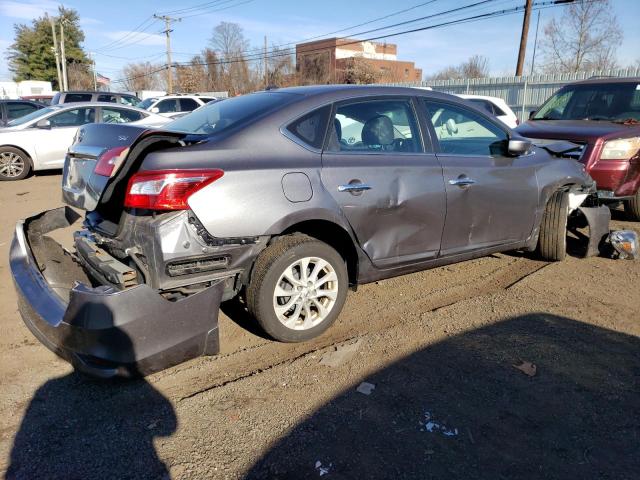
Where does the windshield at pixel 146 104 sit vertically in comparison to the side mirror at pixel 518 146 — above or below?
above

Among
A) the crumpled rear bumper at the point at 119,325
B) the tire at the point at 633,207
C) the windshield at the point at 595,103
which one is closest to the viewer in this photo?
the crumpled rear bumper at the point at 119,325

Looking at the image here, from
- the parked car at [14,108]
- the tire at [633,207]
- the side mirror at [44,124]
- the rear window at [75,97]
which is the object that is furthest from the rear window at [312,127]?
the rear window at [75,97]

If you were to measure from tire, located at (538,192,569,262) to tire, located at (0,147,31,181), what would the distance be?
10.1 m

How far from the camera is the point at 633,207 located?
22.0 ft

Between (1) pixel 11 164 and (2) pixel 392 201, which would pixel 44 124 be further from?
(2) pixel 392 201

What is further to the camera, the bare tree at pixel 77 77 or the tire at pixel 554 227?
the bare tree at pixel 77 77

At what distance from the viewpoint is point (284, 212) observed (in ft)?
10.2

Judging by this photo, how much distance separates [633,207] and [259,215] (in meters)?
5.92

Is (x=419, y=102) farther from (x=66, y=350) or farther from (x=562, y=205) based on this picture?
(x=66, y=350)

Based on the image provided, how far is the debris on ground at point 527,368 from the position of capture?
313 cm

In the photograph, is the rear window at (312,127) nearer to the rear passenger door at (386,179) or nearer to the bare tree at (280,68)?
the rear passenger door at (386,179)

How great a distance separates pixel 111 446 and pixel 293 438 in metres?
0.91

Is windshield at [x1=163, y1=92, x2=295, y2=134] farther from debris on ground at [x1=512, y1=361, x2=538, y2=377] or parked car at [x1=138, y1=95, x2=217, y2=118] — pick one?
parked car at [x1=138, y1=95, x2=217, y2=118]

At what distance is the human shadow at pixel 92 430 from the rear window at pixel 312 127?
168 centimetres
